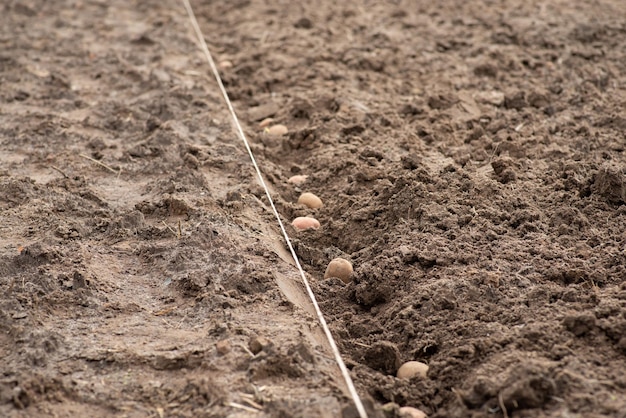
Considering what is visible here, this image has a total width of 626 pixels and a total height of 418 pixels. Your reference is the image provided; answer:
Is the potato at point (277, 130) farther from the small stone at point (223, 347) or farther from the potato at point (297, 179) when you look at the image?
the small stone at point (223, 347)

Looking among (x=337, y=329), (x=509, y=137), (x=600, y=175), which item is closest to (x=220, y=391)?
(x=337, y=329)

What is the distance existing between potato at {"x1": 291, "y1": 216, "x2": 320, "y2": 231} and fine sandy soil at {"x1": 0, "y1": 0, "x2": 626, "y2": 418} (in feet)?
0.19

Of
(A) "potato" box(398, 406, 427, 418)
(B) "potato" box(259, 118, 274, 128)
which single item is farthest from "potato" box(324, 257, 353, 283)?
(B) "potato" box(259, 118, 274, 128)

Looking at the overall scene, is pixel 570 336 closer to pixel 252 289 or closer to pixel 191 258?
pixel 252 289

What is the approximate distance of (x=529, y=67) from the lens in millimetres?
5637

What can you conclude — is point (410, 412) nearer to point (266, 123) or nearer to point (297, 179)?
point (297, 179)

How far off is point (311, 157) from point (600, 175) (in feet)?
5.30

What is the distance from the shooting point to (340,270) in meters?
3.58

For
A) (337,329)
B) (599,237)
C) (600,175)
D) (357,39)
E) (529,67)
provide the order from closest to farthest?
(337,329) < (599,237) < (600,175) < (529,67) < (357,39)

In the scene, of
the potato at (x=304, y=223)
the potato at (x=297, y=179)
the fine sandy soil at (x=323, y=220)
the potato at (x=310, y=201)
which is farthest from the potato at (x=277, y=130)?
the potato at (x=304, y=223)

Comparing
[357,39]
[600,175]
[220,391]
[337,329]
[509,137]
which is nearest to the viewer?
[220,391]

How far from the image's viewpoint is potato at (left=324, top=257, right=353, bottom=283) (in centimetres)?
358

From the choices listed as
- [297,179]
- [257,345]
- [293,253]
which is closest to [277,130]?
[297,179]

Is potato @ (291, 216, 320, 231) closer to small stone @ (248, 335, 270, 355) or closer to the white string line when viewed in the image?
the white string line
